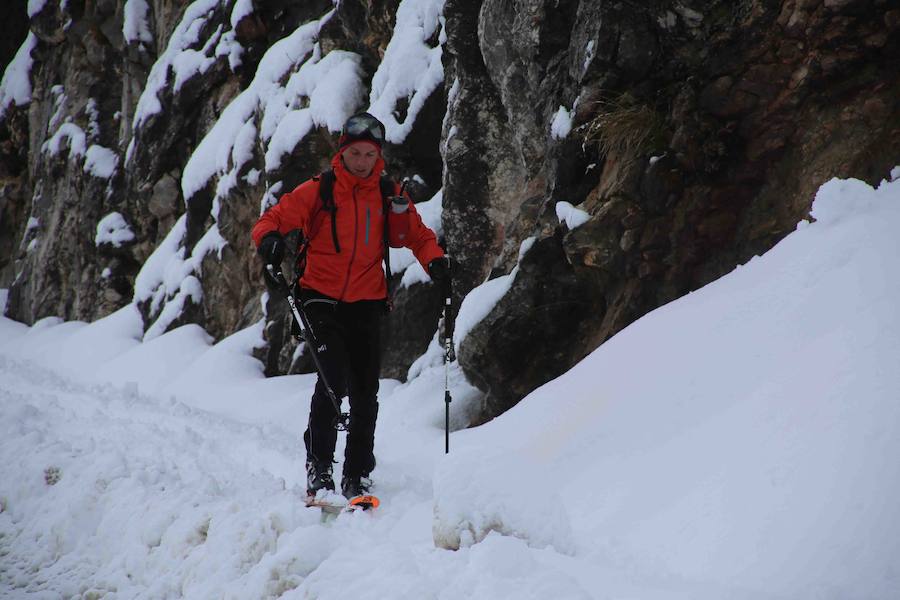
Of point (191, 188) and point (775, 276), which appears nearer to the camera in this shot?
point (775, 276)

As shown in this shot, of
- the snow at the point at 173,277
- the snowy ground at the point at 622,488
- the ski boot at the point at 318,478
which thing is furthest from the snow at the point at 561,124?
the snow at the point at 173,277

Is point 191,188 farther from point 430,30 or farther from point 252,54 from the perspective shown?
point 430,30

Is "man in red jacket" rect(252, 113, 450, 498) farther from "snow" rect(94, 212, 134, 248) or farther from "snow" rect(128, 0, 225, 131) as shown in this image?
"snow" rect(94, 212, 134, 248)

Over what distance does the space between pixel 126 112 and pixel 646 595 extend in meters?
26.1

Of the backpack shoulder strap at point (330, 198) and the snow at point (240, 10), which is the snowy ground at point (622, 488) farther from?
the snow at point (240, 10)

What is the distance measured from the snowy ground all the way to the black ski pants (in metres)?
0.38

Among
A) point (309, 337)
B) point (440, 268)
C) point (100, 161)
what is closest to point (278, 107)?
point (440, 268)

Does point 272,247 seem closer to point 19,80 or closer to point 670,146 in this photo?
point 670,146

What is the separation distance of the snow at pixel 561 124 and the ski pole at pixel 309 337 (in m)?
3.34

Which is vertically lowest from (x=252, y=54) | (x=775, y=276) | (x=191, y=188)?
(x=775, y=276)

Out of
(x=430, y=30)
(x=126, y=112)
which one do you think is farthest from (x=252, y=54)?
(x=126, y=112)

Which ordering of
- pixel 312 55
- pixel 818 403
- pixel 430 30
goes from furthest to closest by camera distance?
pixel 312 55 → pixel 430 30 → pixel 818 403

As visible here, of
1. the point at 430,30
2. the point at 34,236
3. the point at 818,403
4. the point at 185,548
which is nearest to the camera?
the point at 818,403

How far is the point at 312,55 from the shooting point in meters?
14.5
